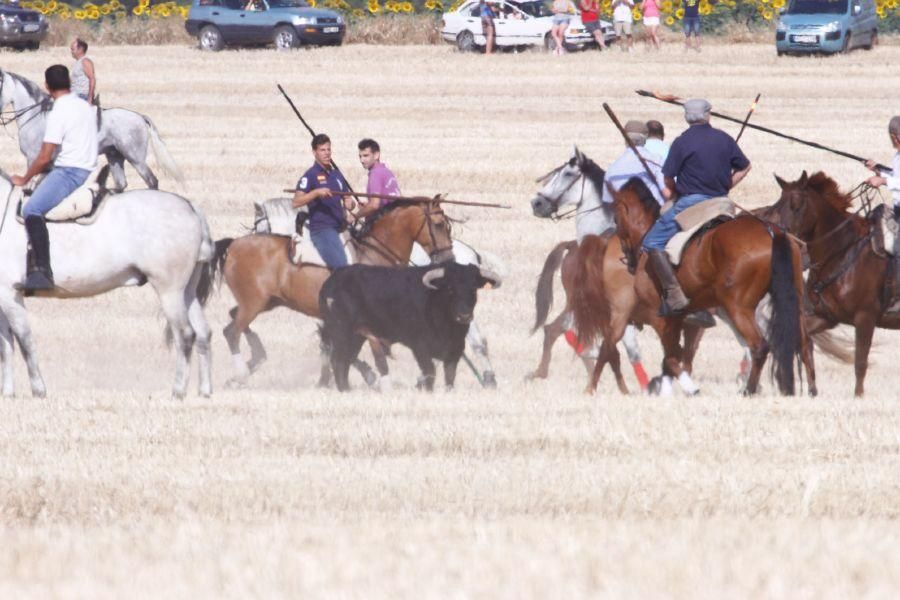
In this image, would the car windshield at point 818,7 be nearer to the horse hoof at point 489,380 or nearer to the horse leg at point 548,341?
the horse leg at point 548,341

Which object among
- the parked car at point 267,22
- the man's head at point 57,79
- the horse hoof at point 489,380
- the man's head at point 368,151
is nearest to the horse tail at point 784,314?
the horse hoof at point 489,380

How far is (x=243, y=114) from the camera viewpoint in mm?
36656

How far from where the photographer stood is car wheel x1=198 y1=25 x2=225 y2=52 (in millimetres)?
46375

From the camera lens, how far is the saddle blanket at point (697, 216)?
14.5 meters

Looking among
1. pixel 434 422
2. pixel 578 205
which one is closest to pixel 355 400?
pixel 434 422

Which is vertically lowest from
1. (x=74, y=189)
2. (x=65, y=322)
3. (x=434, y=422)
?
(x=65, y=322)

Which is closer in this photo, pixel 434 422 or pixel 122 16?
pixel 434 422

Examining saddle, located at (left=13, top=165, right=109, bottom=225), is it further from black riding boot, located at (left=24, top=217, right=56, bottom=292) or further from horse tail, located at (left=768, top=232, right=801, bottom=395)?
horse tail, located at (left=768, top=232, right=801, bottom=395)

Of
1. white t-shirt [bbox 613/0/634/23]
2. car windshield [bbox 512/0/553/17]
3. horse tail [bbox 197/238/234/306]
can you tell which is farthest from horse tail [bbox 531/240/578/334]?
car windshield [bbox 512/0/553/17]

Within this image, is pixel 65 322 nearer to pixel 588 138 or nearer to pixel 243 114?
pixel 588 138

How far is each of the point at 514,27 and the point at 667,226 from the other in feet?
103

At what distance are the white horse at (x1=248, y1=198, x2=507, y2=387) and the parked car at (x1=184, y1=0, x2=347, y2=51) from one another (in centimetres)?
2688

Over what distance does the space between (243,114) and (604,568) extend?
2945 centimetres

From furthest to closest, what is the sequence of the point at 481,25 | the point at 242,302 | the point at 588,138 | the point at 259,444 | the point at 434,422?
the point at 481,25 < the point at 588,138 < the point at 242,302 < the point at 434,422 < the point at 259,444
